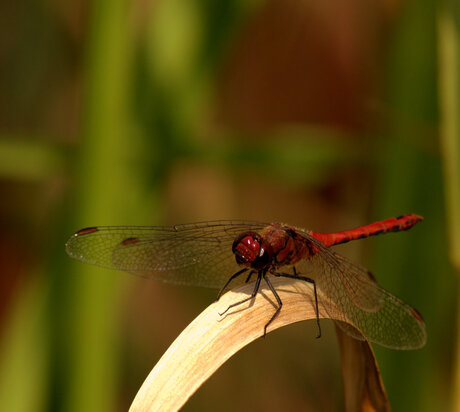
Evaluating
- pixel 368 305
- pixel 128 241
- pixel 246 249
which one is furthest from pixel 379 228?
pixel 128 241

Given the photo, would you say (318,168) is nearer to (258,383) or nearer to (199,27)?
(199,27)

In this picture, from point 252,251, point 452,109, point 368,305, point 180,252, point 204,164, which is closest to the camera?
point 452,109

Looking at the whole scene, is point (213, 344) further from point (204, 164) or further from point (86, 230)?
point (204, 164)

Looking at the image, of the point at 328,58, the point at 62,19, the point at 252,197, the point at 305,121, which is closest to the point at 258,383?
the point at 252,197

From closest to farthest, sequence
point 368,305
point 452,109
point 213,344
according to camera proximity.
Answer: point 213,344
point 452,109
point 368,305

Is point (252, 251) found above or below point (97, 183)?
below

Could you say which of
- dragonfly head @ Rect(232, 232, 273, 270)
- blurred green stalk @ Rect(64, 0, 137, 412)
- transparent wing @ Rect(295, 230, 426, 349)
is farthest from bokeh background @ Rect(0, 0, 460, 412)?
dragonfly head @ Rect(232, 232, 273, 270)
